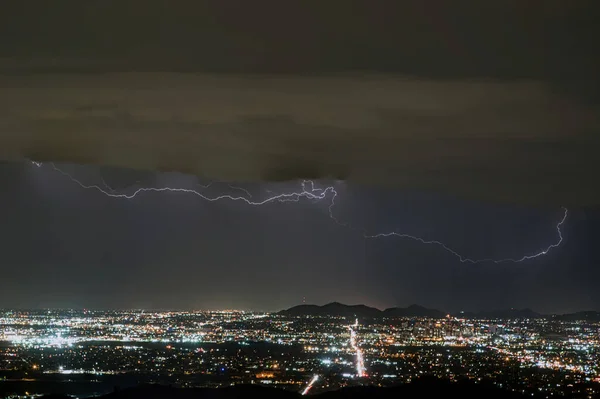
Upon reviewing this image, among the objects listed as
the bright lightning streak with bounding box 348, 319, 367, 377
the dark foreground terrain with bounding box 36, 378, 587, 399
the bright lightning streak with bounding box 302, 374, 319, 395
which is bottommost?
the dark foreground terrain with bounding box 36, 378, 587, 399

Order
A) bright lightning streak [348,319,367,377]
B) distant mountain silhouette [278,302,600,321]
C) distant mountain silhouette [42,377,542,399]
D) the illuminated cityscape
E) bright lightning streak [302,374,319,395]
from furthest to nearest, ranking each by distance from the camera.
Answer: distant mountain silhouette [278,302,600,321]
bright lightning streak [348,319,367,377]
the illuminated cityscape
bright lightning streak [302,374,319,395]
distant mountain silhouette [42,377,542,399]

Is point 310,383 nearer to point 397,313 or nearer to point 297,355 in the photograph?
point 297,355

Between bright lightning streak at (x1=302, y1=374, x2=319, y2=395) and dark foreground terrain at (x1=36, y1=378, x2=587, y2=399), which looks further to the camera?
bright lightning streak at (x1=302, y1=374, x2=319, y2=395)

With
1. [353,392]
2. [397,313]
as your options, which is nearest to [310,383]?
[353,392]

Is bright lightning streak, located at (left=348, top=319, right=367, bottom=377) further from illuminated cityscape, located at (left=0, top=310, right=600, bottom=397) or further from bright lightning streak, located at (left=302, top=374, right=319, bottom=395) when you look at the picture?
bright lightning streak, located at (left=302, top=374, right=319, bottom=395)

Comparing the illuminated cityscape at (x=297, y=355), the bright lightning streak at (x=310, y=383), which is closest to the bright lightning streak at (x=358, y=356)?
the illuminated cityscape at (x=297, y=355)

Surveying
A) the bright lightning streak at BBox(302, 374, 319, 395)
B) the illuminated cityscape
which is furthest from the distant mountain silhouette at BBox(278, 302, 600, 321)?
the bright lightning streak at BBox(302, 374, 319, 395)

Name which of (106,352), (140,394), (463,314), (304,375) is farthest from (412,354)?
(463,314)
